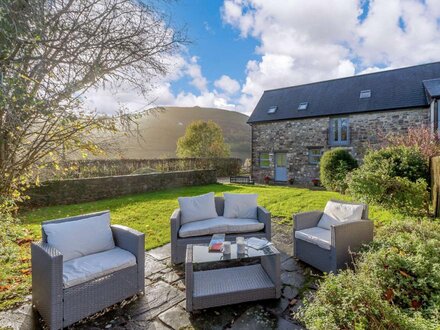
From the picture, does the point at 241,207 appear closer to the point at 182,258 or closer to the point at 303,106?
the point at 182,258

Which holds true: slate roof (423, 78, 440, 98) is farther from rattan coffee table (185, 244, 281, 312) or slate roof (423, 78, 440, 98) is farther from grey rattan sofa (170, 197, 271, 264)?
rattan coffee table (185, 244, 281, 312)

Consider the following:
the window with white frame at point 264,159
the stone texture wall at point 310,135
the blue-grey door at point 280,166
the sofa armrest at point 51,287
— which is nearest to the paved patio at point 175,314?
the sofa armrest at point 51,287

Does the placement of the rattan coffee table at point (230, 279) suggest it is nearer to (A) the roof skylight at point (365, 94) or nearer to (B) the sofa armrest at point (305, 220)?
(B) the sofa armrest at point (305, 220)

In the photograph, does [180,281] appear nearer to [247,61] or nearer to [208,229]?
[208,229]

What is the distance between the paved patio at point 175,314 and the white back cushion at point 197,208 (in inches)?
48.0

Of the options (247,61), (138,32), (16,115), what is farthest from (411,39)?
(16,115)

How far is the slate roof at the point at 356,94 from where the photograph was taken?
42.3ft

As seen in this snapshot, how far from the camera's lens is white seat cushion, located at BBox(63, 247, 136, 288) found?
2.50 metres

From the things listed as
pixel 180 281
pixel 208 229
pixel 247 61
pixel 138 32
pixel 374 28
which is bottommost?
pixel 180 281

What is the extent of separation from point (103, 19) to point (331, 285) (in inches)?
177

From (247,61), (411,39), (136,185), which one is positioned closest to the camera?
(411,39)

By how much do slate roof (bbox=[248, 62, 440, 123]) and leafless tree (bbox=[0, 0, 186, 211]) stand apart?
1306cm

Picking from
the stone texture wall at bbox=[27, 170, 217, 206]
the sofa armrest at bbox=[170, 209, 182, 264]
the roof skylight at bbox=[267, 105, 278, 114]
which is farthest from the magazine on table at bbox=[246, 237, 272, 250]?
the roof skylight at bbox=[267, 105, 278, 114]

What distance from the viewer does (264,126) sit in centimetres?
1739
